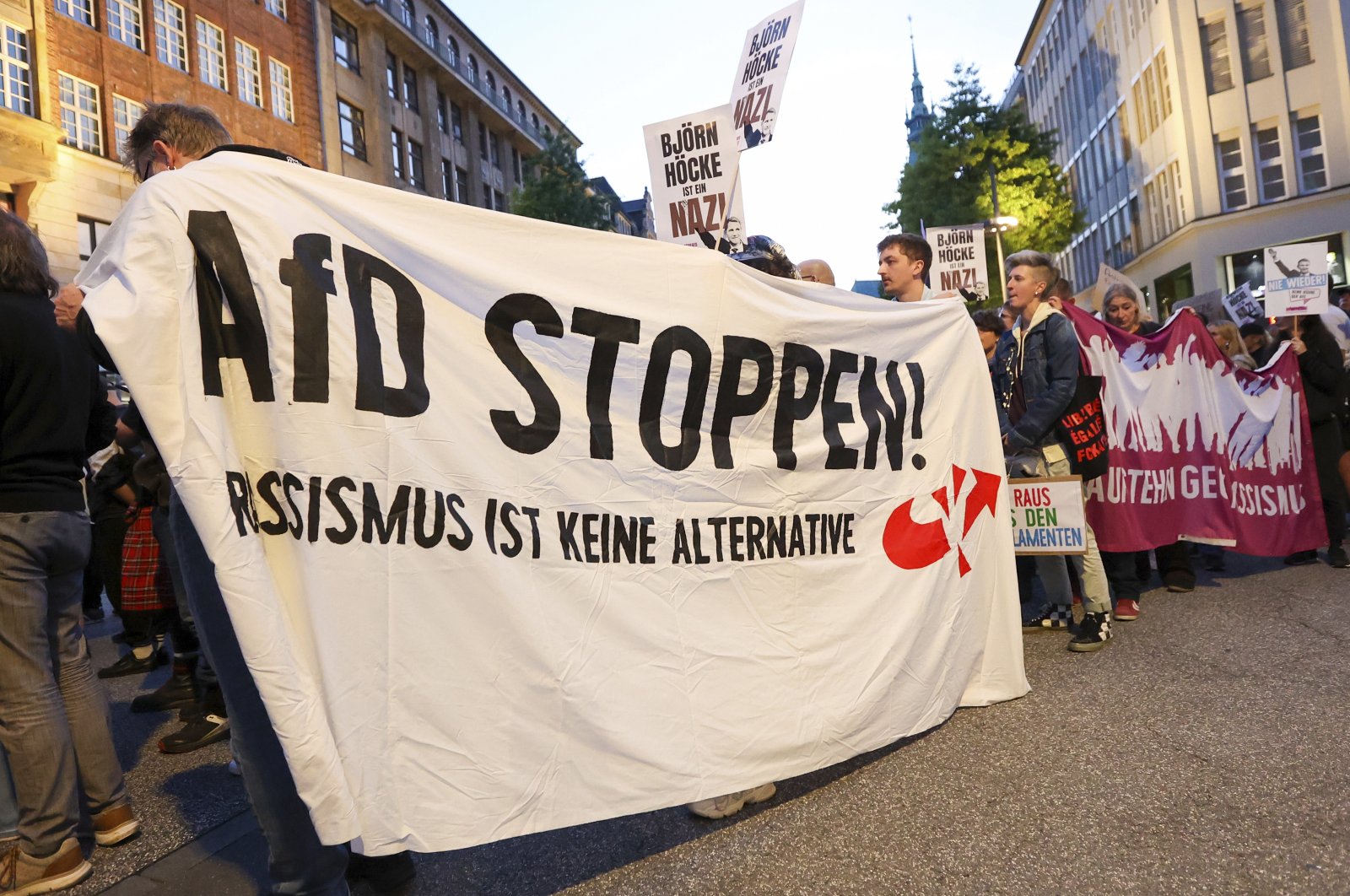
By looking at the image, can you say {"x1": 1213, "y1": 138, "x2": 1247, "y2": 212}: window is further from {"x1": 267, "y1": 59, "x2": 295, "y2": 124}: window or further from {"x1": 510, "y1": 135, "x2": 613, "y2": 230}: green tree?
{"x1": 267, "y1": 59, "x2": 295, "y2": 124}: window

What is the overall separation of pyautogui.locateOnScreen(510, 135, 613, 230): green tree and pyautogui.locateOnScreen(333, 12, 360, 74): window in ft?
23.5

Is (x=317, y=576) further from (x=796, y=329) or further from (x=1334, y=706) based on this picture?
(x=1334, y=706)

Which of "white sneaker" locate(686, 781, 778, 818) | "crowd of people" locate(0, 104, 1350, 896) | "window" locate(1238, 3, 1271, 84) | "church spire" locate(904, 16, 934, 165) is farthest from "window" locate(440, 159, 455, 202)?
"church spire" locate(904, 16, 934, 165)

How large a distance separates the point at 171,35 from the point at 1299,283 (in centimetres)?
2708

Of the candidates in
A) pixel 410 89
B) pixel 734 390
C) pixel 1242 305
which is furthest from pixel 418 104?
pixel 734 390

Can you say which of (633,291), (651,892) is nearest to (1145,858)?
(651,892)

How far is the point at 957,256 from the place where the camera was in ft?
45.3

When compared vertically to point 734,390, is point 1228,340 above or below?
above

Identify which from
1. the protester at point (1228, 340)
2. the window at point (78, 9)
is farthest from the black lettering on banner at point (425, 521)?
the window at point (78, 9)

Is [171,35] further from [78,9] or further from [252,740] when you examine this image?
[252,740]

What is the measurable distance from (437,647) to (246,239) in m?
1.10

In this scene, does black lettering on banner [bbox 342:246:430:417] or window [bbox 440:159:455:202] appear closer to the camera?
black lettering on banner [bbox 342:246:430:417]

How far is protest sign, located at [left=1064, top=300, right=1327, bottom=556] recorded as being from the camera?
238 inches

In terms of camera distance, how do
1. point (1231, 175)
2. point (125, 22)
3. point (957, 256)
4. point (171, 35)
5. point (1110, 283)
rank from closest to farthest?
1. point (1110, 283)
2. point (957, 256)
3. point (125, 22)
4. point (171, 35)
5. point (1231, 175)
